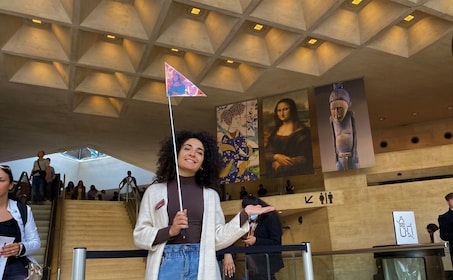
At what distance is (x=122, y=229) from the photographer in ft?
39.0

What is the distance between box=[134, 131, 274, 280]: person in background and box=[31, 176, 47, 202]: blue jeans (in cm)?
1051

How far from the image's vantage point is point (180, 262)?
230 cm

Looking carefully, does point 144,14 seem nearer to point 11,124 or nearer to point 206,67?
point 206,67

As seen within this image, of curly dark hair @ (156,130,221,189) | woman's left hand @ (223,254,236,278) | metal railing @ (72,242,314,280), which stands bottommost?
woman's left hand @ (223,254,236,278)

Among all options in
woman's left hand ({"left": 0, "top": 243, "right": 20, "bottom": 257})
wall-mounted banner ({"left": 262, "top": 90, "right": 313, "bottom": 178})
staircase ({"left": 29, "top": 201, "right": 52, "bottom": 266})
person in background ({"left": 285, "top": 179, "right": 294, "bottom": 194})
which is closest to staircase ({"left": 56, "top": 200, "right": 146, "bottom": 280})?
staircase ({"left": 29, "top": 201, "right": 52, "bottom": 266})

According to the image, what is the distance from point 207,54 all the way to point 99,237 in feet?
18.9

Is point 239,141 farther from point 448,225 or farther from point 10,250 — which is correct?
point 10,250

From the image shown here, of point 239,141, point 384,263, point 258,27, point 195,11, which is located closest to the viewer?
point 384,263

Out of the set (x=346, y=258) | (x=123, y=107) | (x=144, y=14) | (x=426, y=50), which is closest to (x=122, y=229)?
(x=123, y=107)

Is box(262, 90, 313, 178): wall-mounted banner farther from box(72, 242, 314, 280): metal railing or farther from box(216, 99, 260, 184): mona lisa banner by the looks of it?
box(72, 242, 314, 280): metal railing

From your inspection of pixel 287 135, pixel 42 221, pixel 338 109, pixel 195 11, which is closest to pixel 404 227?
pixel 338 109

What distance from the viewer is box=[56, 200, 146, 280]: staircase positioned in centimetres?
895

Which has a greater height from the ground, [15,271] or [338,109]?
[338,109]

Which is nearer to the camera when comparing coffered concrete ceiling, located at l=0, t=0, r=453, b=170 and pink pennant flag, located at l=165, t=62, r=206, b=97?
pink pennant flag, located at l=165, t=62, r=206, b=97
